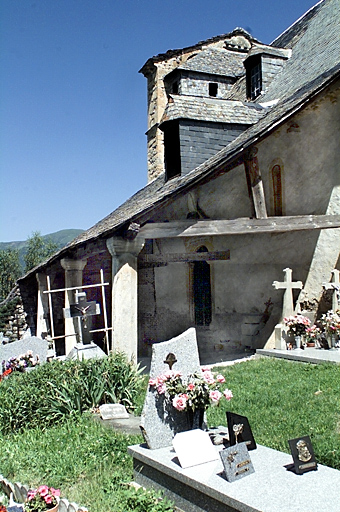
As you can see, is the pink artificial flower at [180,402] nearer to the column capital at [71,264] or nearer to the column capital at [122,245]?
the column capital at [122,245]

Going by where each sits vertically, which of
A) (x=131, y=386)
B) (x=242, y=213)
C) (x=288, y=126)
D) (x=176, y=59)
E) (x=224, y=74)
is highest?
(x=176, y=59)

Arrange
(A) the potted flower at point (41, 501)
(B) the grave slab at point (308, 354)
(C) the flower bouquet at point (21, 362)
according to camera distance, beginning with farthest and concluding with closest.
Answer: (C) the flower bouquet at point (21, 362)
(B) the grave slab at point (308, 354)
(A) the potted flower at point (41, 501)

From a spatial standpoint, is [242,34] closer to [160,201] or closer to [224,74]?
[224,74]

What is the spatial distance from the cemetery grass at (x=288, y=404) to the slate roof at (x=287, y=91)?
11.4 ft

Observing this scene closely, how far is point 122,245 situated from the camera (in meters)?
9.57

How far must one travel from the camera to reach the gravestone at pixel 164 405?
5094 millimetres

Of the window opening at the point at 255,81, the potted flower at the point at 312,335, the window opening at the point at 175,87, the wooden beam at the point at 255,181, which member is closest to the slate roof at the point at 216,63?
the window opening at the point at 175,87

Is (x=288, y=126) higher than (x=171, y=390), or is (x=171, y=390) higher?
(x=288, y=126)

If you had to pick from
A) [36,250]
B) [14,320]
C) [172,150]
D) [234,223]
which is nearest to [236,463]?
[234,223]

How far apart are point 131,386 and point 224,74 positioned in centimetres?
1459

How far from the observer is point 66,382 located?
7180mm

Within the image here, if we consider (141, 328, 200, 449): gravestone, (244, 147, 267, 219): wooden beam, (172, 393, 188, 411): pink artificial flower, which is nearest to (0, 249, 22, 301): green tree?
(244, 147, 267, 219): wooden beam

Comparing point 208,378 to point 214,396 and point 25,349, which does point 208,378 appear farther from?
point 25,349

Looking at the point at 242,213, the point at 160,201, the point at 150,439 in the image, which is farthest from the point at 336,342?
the point at 150,439
